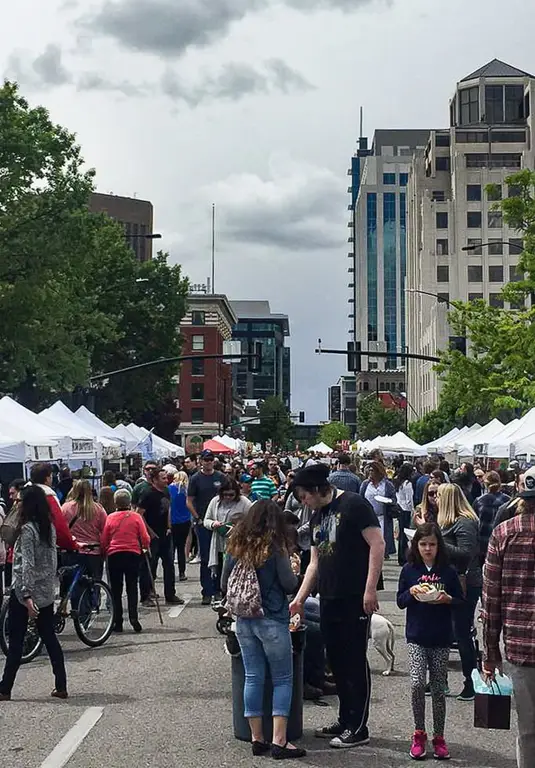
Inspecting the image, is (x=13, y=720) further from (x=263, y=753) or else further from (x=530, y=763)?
(x=530, y=763)

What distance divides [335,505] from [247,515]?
61 cm

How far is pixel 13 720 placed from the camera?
861 cm

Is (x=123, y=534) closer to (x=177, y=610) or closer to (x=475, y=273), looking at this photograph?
(x=177, y=610)

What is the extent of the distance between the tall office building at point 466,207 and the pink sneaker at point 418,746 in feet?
343

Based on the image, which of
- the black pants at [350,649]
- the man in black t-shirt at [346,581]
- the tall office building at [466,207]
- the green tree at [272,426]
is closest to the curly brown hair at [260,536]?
the man in black t-shirt at [346,581]

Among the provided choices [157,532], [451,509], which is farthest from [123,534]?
[451,509]

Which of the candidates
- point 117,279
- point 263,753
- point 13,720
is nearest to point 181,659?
point 13,720

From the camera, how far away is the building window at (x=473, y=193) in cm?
12231

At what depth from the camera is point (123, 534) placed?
13281 millimetres

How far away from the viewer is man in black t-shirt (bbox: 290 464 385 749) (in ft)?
25.1

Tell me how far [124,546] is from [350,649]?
5973 millimetres

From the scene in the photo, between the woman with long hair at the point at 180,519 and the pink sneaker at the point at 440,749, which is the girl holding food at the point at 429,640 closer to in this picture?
the pink sneaker at the point at 440,749

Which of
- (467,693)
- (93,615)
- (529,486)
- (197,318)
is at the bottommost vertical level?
(467,693)

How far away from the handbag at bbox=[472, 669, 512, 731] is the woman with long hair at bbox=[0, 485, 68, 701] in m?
4.40
